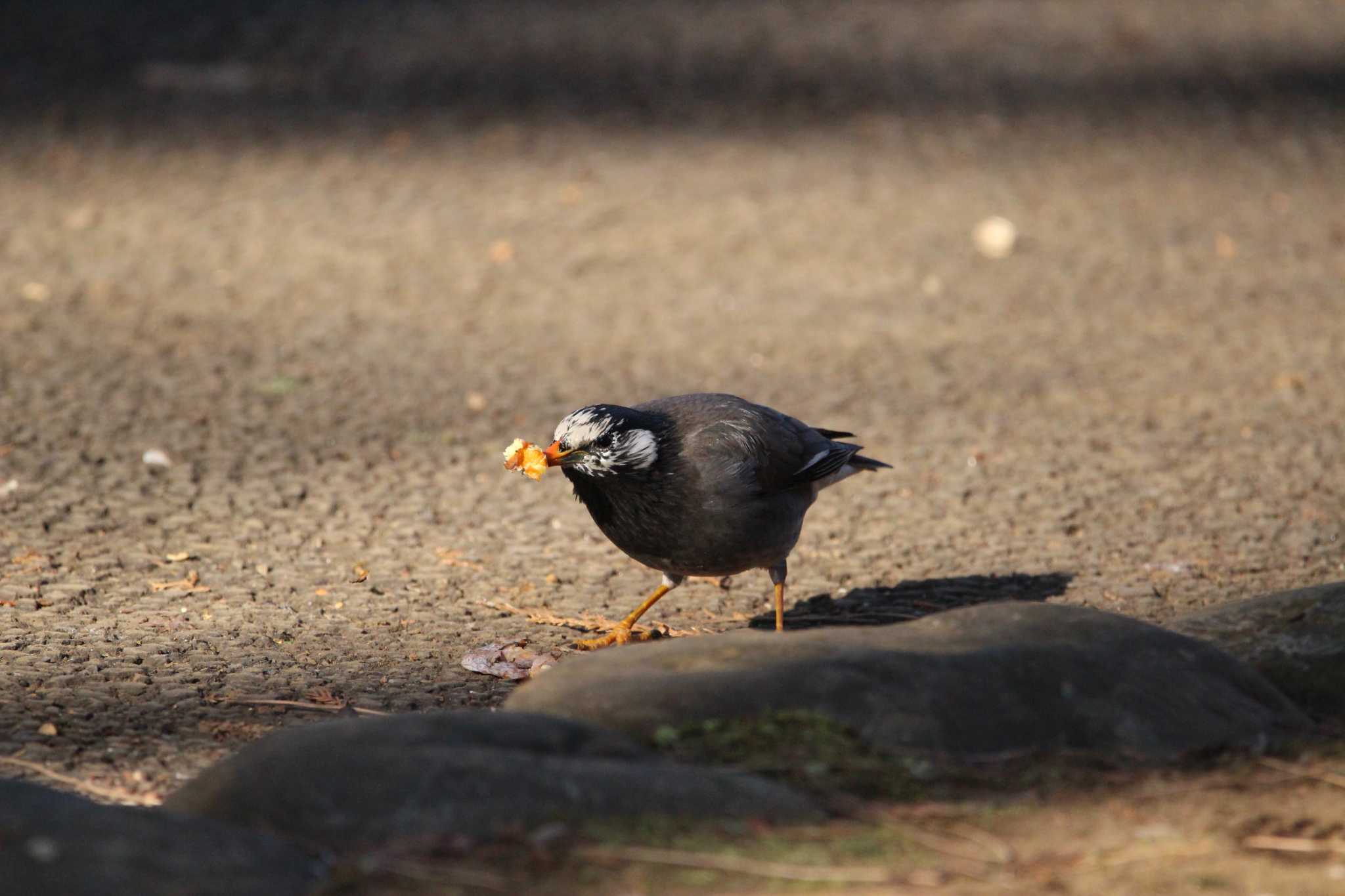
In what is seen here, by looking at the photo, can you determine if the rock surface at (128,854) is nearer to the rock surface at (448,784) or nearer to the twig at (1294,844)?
the rock surface at (448,784)

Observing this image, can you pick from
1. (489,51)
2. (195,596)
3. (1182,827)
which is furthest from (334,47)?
(1182,827)

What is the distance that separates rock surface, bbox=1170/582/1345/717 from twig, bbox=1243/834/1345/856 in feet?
2.25

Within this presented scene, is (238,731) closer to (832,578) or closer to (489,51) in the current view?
(832,578)

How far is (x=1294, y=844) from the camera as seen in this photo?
2.74 m

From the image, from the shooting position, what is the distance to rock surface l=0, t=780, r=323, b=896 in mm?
2221

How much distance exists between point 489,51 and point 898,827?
354 inches

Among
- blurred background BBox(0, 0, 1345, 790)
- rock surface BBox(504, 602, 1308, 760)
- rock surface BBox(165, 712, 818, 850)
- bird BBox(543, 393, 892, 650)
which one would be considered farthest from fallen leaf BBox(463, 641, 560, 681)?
rock surface BBox(165, 712, 818, 850)

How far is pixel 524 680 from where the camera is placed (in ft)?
13.1

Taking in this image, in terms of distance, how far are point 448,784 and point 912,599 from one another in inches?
94.8

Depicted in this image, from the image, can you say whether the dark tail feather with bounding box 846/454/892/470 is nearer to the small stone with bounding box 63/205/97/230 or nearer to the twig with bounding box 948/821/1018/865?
the twig with bounding box 948/821/1018/865

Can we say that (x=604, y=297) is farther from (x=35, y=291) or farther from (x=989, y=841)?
(x=989, y=841)

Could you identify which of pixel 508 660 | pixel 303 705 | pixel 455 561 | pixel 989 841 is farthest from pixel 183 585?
pixel 989 841

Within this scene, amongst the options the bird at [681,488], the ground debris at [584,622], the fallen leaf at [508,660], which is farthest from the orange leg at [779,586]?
the fallen leaf at [508,660]

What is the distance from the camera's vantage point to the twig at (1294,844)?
107 inches
